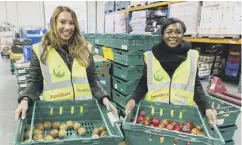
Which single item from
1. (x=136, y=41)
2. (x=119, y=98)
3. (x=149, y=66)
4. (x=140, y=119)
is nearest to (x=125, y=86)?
(x=119, y=98)

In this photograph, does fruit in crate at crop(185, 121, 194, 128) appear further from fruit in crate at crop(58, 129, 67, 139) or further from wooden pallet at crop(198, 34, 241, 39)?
wooden pallet at crop(198, 34, 241, 39)

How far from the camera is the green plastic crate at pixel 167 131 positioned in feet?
3.27

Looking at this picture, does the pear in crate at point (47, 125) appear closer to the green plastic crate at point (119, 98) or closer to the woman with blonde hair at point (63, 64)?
the woman with blonde hair at point (63, 64)

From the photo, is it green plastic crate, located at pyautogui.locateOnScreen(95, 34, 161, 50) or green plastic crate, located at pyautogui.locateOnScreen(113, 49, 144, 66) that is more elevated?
green plastic crate, located at pyautogui.locateOnScreen(95, 34, 161, 50)

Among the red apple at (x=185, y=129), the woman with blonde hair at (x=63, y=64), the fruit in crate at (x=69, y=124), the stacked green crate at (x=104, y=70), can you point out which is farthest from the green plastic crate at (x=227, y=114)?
the stacked green crate at (x=104, y=70)

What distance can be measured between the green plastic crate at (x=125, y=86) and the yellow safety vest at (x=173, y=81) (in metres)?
1.47

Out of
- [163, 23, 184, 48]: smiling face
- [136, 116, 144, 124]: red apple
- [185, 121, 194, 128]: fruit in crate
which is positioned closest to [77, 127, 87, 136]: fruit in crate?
[136, 116, 144, 124]: red apple

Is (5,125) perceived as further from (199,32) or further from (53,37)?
(199,32)

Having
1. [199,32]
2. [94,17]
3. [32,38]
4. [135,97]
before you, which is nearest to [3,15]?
[94,17]

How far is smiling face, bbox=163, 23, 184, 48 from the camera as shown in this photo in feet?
6.00

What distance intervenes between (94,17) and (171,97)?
1226cm

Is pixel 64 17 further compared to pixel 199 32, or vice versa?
pixel 199 32

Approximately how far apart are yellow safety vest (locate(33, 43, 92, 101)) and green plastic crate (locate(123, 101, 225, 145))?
551 millimetres

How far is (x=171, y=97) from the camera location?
6.31ft
